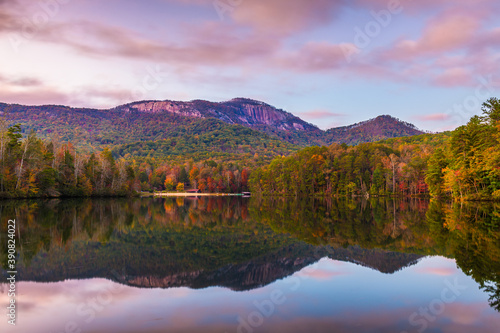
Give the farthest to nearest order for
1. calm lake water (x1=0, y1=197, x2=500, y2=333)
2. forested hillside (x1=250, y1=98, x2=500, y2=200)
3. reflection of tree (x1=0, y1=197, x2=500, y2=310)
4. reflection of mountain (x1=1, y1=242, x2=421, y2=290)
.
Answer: forested hillside (x1=250, y1=98, x2=500, y2=200) < reflection of tree (x1=0, y1=197, x2=500, y2=310) < reflection of mountain (x1=1, y1=242, x2=421, y2=290) < calm lake water (x1=0, y1=197, x2=500, y2=333)

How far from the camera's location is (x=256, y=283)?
10.1 m

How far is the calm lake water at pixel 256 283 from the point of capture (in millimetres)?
7133

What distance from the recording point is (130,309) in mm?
7922

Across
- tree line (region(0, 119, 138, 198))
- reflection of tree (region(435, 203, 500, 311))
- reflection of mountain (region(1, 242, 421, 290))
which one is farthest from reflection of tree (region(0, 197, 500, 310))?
tree line (region(0, 119, 138, 198))

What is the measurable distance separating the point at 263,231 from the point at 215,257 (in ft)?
25.9

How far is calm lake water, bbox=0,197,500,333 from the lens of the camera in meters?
7.13

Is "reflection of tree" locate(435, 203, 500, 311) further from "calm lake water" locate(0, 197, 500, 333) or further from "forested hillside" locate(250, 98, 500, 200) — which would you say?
"forested hillside" locate(250, 98, 500, 200)

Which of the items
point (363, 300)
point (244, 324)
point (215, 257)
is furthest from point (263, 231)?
point (244, 324)

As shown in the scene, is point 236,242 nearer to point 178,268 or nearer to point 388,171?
point 178,268

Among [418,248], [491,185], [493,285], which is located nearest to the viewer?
[493,285]

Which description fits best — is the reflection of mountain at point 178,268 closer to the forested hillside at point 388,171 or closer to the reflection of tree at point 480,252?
the reflection of tree at point 480,252

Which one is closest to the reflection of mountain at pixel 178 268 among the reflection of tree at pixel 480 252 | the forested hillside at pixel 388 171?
the reflection of tree at pixel 480 252

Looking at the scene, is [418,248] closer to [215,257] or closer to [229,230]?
[215,257]

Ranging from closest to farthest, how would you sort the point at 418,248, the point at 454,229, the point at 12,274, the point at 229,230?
the point at 12,274 → the point at 418,248 → the point at 454,229 → the point at 229,230
